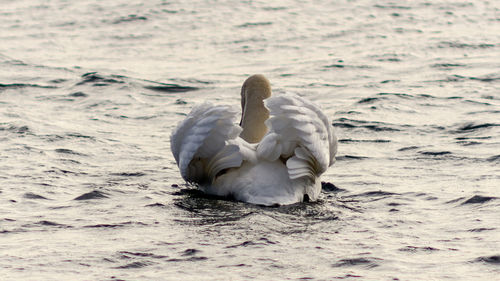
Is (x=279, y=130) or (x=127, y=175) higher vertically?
(x=279, y=130)

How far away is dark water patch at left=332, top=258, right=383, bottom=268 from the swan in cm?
159

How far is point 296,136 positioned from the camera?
782cm

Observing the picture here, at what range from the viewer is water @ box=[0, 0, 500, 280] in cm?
647

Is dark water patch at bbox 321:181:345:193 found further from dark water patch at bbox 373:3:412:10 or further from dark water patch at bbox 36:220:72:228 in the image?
dark water patch at bbox 373:3:412:10

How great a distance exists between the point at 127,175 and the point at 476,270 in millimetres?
4576

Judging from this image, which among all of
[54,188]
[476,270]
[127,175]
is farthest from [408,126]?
[476,270]

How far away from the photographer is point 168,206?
8133 millimetres

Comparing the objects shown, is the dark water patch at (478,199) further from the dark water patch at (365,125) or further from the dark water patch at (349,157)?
the dark water patch at (365,125)

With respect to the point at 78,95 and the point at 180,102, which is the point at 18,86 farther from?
the point at 180,102

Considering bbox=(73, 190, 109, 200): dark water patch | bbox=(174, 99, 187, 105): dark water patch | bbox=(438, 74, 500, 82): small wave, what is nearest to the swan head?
bbox=(73, 190, 109, 200): dark water patch

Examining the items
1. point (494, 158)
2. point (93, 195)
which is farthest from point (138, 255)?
point (494, 158)

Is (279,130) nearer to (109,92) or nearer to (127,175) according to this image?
(127,175)

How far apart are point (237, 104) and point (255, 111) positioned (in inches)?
196

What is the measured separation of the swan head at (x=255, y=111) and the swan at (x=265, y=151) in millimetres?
697
